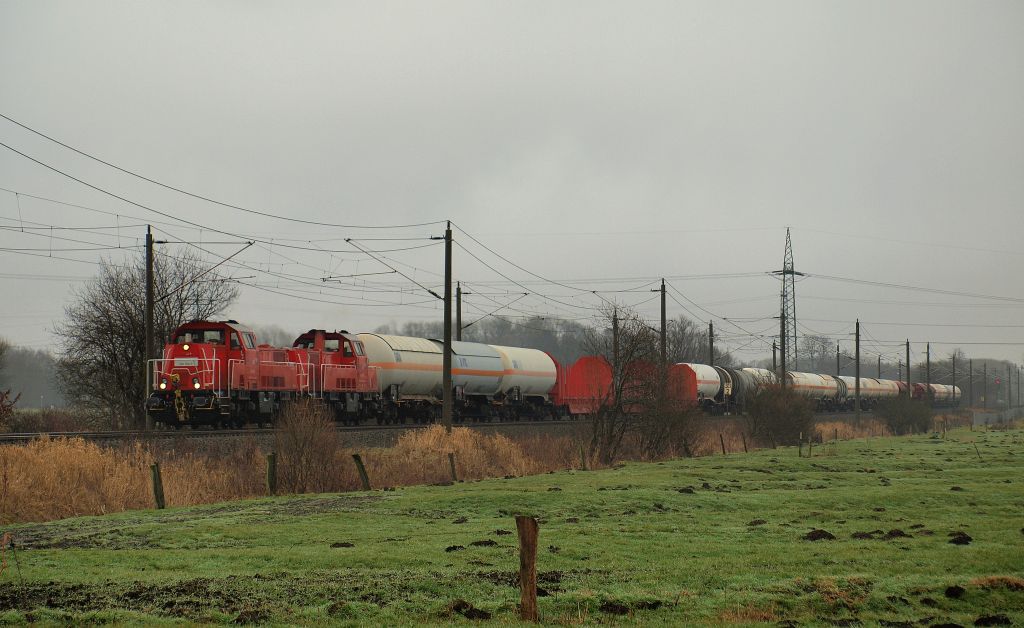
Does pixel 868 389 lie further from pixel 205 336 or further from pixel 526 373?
pixel 205 336

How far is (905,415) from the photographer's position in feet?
274

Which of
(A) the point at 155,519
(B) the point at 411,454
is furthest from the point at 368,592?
(B) the point at 411,454

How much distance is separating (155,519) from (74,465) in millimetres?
6146

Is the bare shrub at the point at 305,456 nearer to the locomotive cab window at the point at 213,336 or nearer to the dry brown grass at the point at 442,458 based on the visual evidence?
the dry brown grass at the point at 442,458

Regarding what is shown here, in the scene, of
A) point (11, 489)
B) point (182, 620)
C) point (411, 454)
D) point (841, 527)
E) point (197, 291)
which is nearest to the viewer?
point (182, 620)

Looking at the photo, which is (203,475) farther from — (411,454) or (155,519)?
(411,454)

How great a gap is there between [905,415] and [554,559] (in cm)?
7527

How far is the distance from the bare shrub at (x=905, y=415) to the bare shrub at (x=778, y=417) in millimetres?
25933

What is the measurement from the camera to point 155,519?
21.1 m

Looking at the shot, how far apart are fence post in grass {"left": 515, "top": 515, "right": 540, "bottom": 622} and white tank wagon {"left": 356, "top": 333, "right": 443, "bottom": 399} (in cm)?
3977

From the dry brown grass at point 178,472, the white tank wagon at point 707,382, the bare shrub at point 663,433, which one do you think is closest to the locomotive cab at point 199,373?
the dry brown grass at point 178,472

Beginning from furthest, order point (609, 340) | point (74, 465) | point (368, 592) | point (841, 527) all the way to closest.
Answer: point (609, 340) < point (74, 465) < point (841, 527) < point (368, 592)

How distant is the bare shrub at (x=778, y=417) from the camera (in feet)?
197

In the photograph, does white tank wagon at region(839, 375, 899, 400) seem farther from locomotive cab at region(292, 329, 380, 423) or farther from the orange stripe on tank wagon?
locomotive cab at region(292, 329, 380, 423)
